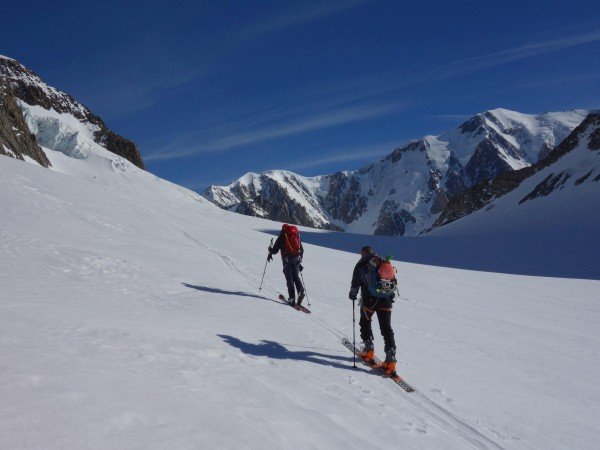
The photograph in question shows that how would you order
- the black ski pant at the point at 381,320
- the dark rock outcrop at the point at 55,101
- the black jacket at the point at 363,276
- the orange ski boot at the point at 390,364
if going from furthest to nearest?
the dark rock outcrop at the point at 55,101 → the black jacket at the point at 363,276 → the black ski pant at the point at 381,320 → the orange ski boot at the point at 390,364

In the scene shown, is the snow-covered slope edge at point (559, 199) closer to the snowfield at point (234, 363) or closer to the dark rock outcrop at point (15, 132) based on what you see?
the snowfield at point (234, 363)

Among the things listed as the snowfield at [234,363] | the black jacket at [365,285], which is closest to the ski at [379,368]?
the snowfield at [234,363]

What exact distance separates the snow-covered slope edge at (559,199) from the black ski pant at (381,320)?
156ft

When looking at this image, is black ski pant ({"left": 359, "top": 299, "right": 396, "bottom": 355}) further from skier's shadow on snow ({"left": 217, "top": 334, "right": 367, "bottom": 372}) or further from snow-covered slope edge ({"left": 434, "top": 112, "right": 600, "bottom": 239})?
snow-covered slope edge ({"left": 434, "top": 112, "right": 600, "bottom": 239})

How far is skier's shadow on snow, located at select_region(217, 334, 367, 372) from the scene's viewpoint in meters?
7.15

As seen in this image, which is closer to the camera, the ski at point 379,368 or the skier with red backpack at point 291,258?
the ski at point 379,368

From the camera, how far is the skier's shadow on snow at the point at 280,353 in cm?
715

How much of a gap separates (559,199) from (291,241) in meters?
78.8

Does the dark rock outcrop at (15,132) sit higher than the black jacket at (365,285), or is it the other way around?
the dark rock outcrop at (15,132)

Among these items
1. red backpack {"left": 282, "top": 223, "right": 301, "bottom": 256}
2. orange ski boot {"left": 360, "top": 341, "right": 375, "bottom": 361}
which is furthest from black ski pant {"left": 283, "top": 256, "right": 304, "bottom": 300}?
orange ski boot {"left": 360, "top": 341, "right": 375, "bottom": 361}

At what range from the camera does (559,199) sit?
7694cm

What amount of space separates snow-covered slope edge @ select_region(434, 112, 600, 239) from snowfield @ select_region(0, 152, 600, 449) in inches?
1748

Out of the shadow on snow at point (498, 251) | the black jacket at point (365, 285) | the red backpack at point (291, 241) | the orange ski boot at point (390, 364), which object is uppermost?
the shadow on snow at point (498, 251)

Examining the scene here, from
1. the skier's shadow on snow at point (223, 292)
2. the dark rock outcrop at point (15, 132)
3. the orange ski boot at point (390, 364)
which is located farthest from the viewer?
the dark rock outcrop at point (15, 132)
